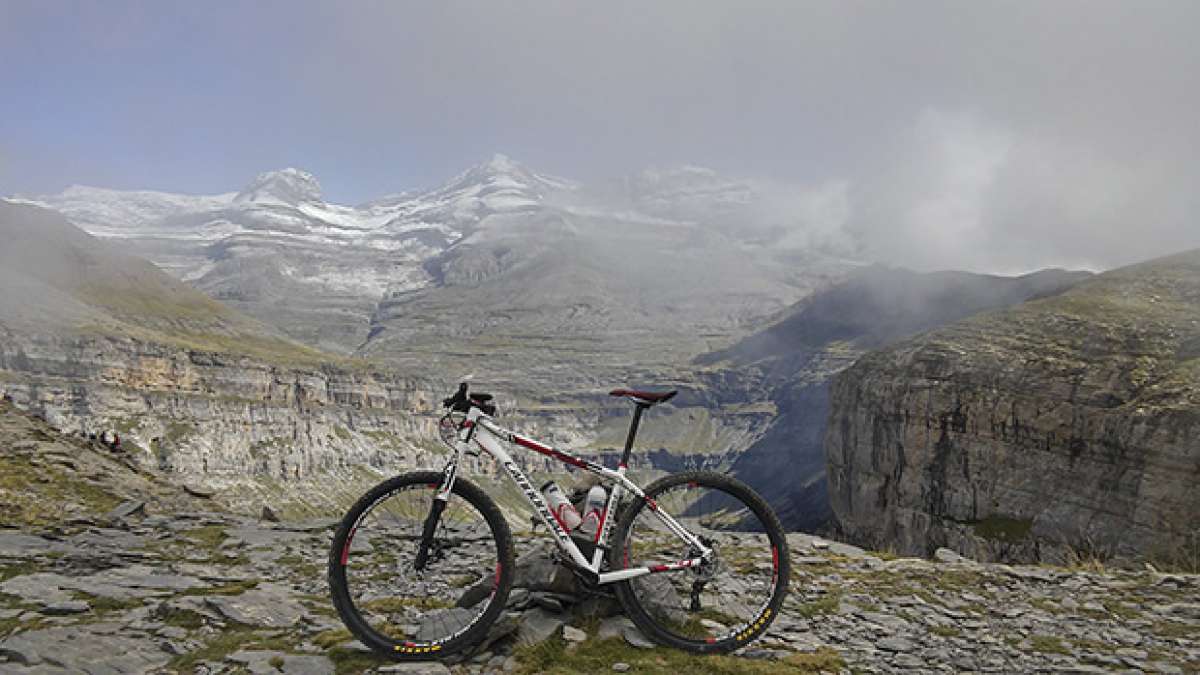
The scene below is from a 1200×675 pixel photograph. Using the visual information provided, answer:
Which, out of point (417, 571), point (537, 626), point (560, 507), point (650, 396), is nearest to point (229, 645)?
point (417, 571)

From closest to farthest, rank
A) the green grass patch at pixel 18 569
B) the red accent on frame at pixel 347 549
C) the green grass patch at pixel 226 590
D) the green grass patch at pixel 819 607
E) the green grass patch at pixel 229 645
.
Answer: the green grass patch at pixel 229 645 < the red accent on frame at pixel 347 549 < the green grass patch at pixel 819 607 < the green grass patch at pixel 226 590 < the green grass patch at pixel 18 569

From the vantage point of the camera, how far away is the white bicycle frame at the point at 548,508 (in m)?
8.73

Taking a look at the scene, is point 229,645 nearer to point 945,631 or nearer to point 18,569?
point 18,569

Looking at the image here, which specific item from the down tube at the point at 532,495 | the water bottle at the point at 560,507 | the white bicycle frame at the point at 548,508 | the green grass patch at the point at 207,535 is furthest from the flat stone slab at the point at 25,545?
the water bottle at the point at 560,507

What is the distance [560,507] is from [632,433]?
4.57 feet

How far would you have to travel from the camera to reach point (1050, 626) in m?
10.3

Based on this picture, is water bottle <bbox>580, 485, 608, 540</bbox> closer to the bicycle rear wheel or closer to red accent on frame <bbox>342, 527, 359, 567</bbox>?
the bicycle rear wheel

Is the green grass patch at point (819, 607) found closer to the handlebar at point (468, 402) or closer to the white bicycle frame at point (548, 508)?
the white bicycle frame at point (548, 508)

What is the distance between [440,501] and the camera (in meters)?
8.91

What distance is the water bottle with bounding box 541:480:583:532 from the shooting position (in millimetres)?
8867

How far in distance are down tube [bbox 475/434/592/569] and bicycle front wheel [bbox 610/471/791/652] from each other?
505mm

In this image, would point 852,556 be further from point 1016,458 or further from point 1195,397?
point 1016,458

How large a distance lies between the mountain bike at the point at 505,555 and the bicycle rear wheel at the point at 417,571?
18mm

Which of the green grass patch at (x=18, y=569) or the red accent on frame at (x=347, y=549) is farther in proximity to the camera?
A: the green grass patch at (x=18, y=569)
